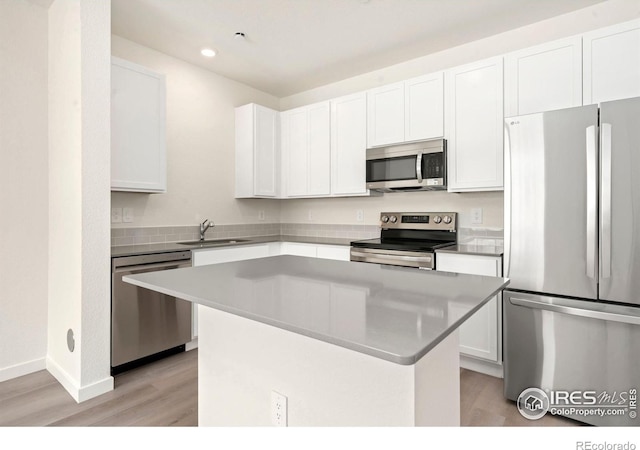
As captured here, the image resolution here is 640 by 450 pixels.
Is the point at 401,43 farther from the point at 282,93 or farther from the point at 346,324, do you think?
the point at 346,324

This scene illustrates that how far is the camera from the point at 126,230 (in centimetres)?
321

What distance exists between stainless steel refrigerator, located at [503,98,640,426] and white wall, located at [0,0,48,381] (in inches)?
133

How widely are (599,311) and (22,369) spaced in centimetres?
384

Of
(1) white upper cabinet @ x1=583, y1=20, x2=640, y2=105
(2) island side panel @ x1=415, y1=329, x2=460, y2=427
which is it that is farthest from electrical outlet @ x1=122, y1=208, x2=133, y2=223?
(1) white upper cabinet @ x1=583, y1=20, x2=640, y2=105

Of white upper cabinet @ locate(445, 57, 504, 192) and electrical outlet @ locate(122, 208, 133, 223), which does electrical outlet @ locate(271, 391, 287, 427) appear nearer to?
white upper cabinet @ locate(445, 57, 504, 192)

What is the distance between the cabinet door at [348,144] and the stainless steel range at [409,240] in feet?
1.62

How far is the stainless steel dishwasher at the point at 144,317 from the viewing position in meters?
2.58

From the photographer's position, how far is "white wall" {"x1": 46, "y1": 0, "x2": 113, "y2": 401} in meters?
2.29

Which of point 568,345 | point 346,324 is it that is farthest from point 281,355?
point 568,345

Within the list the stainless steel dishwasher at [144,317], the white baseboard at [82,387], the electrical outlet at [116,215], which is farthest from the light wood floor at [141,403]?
the electrical outlet at [116,215]

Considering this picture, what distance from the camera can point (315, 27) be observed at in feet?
9.78

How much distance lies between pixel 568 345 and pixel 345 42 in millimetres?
2885

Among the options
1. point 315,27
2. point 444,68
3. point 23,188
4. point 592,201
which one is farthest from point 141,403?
point 444,68
